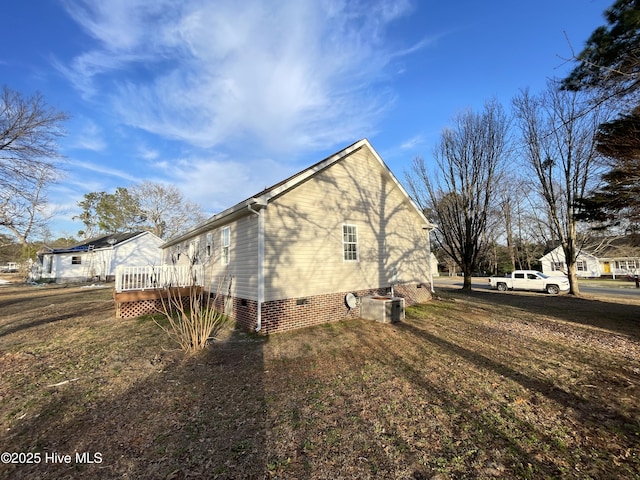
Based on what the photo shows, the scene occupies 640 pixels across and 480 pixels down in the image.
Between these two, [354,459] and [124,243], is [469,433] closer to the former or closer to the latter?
[354,459]

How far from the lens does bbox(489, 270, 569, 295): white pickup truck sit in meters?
18.4

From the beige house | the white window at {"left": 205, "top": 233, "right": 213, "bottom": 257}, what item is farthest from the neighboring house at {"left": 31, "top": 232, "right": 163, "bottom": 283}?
the beige house

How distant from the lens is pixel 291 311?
835 centimetres

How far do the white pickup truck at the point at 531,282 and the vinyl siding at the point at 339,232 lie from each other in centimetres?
1188

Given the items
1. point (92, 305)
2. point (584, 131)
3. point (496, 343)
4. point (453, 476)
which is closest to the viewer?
point (453, 476)

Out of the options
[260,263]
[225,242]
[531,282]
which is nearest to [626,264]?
[531,282]

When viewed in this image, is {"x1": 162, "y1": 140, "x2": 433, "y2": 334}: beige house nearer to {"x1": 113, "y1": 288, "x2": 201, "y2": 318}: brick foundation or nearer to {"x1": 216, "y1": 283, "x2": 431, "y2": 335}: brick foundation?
{"x1": 216, "y1": 283, "x2": 431, "y2": 335}: brick foundation

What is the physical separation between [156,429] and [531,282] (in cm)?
2343

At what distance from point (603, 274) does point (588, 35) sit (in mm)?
46686

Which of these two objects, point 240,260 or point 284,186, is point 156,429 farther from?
point 284,186

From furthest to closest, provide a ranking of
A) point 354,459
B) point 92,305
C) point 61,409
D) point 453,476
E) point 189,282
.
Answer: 1. point 92,305
2. point 189,282
3. point 61,409
4. point 354,459
5. point 453,476

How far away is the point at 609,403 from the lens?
3.91 meters

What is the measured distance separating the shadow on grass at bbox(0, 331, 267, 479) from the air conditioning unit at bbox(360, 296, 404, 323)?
5.26 meters

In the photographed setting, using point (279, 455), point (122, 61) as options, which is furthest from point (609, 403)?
point (122, 61)
